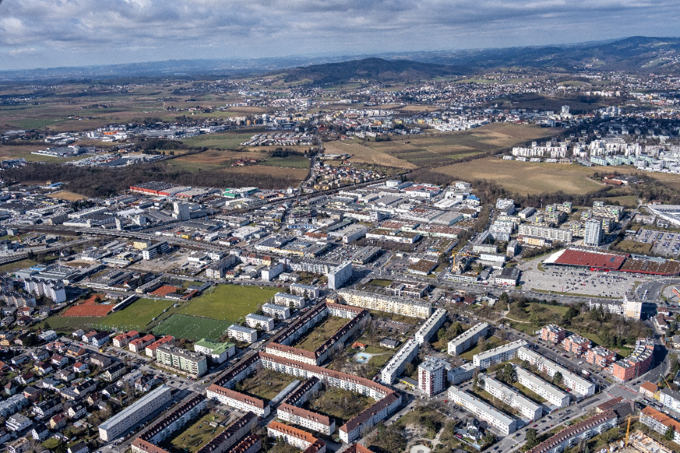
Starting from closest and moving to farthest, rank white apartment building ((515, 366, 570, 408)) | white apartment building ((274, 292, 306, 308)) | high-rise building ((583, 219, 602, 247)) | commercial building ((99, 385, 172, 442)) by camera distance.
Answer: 1. commercial building ((99, 385, 172, 442))
2. white apartment building ((515, 366, 570, 408))
3. white apartment building ((274, 292, 306, 308))
4. high-rise building ((583, 219, 602, 247))

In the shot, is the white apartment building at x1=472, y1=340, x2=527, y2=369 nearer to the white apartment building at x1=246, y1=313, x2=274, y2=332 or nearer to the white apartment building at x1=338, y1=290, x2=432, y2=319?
the white apartment building at x1=338, y1=290, x2=432, y2=319

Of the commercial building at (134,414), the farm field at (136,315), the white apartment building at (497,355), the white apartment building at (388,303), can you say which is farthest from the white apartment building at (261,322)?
the white apartment building at (497,355)

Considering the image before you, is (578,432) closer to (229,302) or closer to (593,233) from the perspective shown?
(229,302)

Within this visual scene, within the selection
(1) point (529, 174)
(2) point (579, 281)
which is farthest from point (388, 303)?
(1) point (529, 174)

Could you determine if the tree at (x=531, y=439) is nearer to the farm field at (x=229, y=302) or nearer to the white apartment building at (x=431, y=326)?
the white apartment building at (x=431, y=326)

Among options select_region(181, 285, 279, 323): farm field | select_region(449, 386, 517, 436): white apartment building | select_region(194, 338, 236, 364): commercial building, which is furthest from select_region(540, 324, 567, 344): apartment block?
select_region(181, 285, 279, 323): farm field

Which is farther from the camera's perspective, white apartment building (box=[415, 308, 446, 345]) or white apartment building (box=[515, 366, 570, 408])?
white apartment building (box=[415, 308, 446, 345])

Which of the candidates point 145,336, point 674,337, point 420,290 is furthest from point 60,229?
point 674,337

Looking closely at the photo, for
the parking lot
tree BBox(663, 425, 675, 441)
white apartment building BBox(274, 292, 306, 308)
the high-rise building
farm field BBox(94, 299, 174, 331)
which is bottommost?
tree BBox(663, 425, 675, 441)
